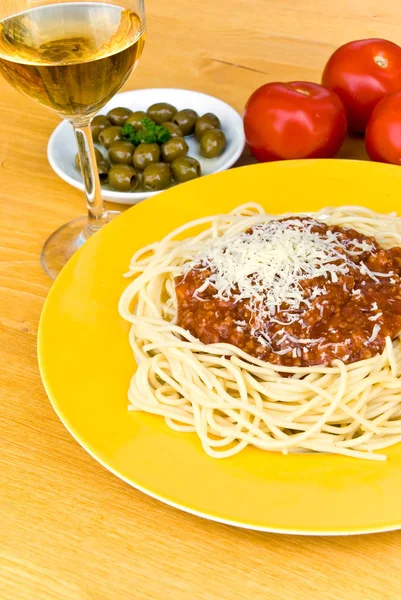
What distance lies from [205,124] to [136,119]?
27 centimetres

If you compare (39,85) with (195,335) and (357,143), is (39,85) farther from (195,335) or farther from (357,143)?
(357,143)

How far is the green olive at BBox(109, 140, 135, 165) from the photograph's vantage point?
2783 millimetres

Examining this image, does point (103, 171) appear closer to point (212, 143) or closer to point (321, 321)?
point (212, 143)

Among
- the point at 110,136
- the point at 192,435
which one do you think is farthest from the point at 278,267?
the point at 110,136

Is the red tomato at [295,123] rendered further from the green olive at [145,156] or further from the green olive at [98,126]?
the green olive at [98,126]

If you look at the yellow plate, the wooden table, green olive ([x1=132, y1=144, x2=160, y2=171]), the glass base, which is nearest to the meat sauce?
the yellow plate

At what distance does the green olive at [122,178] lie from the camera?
268cm

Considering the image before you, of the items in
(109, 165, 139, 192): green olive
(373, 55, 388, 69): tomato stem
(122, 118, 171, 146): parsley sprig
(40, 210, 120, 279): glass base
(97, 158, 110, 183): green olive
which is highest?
(373, 55, 388, 69): tomato stem

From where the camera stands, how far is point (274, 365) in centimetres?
188

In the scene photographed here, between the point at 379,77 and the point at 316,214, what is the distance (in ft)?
2.89

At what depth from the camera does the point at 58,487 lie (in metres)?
1.76

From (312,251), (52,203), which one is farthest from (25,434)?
(52,203)

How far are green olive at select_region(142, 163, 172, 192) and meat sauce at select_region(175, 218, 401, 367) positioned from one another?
746 mm

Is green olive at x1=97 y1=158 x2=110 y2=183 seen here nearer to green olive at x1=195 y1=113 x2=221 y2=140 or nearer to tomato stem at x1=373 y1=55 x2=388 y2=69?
green olive at x1=195 y1=113 x2=221 y2=140
